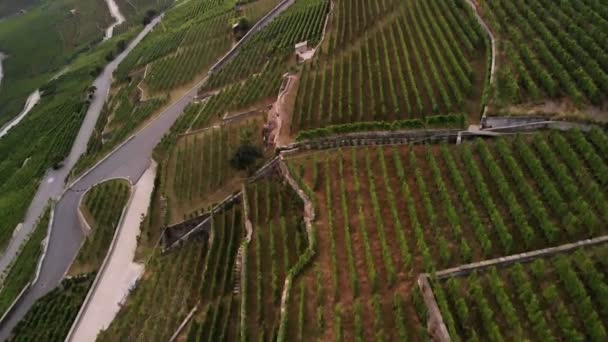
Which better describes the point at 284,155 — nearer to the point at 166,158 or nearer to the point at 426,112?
the point at 426,112

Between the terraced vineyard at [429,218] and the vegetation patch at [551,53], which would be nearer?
the terraced vineyard at [429,218]

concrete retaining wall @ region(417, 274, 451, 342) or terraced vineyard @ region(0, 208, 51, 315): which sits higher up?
concrete retaining wall @ region(417, 274, 451, 342)

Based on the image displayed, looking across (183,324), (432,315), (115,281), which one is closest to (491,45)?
(432,315)

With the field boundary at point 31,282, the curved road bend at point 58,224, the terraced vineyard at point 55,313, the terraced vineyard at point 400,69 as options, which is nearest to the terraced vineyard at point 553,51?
the terraced vineyard at point 400,69

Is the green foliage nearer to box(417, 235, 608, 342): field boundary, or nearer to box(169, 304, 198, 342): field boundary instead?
box(417, 235, 608, 342): field boundary

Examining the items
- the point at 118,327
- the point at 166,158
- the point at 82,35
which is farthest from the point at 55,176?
the point at 82,35

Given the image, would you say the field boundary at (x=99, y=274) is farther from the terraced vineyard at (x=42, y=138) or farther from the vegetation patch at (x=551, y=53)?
the vegetation patch at (x=551, y=53)

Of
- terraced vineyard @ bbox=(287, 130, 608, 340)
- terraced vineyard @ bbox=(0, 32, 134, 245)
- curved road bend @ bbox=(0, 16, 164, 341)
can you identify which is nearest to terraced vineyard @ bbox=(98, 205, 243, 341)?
terraced vineyard @ bbox=(287, 130, 608, 340)
